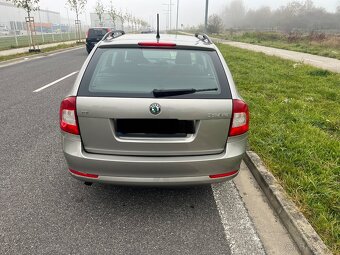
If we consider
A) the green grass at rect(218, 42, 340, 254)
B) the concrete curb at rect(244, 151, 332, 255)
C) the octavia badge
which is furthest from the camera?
the green grass at rect(218, 42, 340, 254)

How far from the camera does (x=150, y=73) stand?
2633 millimetres

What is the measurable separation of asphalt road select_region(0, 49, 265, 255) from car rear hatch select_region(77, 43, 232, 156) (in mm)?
684

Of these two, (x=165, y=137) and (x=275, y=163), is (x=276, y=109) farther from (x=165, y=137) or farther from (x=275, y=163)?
(x=165, y=137)

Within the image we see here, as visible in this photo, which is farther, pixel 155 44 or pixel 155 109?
pixel 155 44

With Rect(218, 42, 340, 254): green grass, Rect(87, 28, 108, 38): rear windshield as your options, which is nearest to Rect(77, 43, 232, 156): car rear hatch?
Rect(218, 42, 340, 254): green grass

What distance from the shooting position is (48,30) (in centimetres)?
6906

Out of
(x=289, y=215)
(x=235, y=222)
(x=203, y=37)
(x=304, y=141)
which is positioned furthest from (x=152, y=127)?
(x=304, y=141)

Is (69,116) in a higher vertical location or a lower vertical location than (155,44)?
lower

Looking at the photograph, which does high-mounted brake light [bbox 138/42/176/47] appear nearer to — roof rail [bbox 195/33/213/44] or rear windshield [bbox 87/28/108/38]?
roof rail [bbox 195/33/213/44]

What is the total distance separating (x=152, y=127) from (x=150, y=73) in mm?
542

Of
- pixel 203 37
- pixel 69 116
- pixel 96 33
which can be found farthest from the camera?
pixel 96 33

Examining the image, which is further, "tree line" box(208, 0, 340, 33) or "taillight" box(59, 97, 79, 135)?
"tree line" box(208, 0, 340, 33)

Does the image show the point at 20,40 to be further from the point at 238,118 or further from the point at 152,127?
the point at 238,118

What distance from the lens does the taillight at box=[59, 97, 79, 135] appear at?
7.91ft
